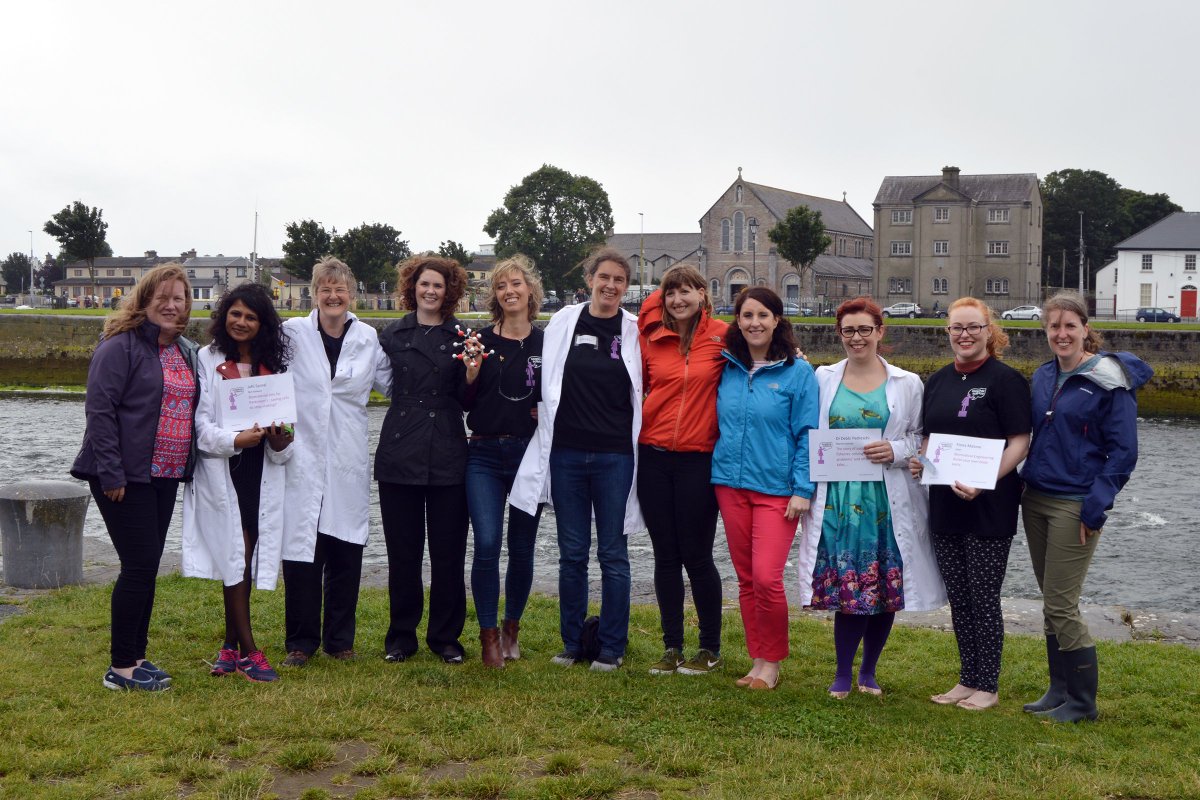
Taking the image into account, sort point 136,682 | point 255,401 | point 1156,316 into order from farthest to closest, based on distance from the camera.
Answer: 1. point 1156,316
2. point 255,401
3. point 136,682

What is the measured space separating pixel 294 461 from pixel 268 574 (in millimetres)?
656

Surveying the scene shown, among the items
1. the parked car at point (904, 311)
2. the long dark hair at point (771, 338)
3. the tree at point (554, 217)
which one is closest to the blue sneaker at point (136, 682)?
the long dark hair at point (771, 338)

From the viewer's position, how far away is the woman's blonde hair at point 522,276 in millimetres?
6590

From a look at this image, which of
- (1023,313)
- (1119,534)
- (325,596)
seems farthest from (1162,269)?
(325,596)

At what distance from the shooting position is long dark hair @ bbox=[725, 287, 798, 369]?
6289 mm

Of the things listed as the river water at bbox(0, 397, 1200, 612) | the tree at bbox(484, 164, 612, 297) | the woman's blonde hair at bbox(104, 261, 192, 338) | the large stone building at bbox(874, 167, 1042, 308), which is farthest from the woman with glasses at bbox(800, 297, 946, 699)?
the tree at bbox(484, 164, 612, 297)

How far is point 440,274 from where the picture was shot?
21.8 feet

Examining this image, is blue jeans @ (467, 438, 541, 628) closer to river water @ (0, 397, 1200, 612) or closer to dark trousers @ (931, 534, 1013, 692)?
dark trousers @ (931, 534, 1013, 692)

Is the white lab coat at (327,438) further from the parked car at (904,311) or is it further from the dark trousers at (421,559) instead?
the parked car at (904,311)

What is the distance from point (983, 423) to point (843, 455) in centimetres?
74

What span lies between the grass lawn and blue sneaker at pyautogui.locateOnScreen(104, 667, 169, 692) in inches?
2.8

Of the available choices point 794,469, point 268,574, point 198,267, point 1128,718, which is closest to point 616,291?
point 794,469

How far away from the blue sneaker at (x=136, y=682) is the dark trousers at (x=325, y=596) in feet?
2.99

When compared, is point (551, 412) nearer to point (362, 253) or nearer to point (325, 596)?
point (325, 596)
